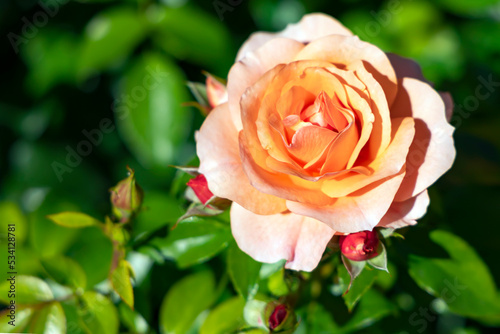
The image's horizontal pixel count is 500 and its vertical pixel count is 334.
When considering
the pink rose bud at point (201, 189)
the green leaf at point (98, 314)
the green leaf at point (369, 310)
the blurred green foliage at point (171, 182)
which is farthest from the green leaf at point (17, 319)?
the green leaf at point (369, 310)

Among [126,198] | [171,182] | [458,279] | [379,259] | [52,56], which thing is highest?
[52,56]

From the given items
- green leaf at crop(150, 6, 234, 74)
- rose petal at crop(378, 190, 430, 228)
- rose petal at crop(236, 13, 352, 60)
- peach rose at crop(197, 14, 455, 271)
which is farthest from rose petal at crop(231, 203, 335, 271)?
green leaf at crop(150, 6, 234, 74)

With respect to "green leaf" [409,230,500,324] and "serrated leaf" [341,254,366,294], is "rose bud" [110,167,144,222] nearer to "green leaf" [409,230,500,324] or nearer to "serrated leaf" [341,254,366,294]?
"serrated leaf" [341,254,366,294]

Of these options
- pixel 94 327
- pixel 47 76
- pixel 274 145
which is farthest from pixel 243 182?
pixel 47 76

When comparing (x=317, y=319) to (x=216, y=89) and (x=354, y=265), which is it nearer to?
(x=354, y=265)

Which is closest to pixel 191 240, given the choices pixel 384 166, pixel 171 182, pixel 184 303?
pixel 184 303

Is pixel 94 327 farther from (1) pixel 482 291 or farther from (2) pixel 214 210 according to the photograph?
(1) pixel 482 291
